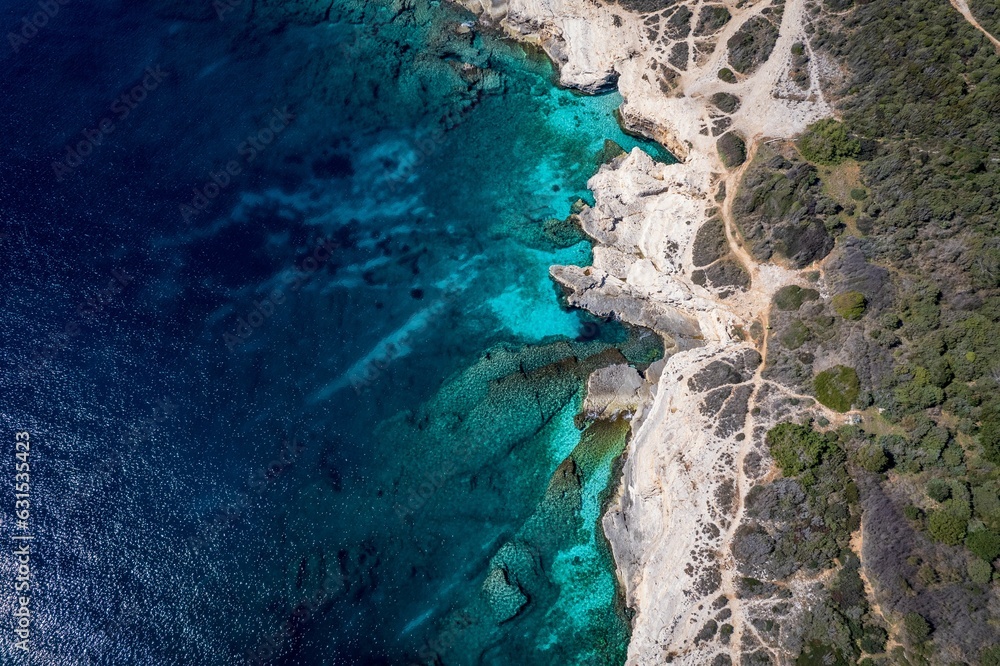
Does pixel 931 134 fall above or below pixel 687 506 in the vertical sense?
above

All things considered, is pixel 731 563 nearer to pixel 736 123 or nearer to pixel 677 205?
pixel 677 205

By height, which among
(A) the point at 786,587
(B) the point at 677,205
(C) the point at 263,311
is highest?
(C) the point at 263,311

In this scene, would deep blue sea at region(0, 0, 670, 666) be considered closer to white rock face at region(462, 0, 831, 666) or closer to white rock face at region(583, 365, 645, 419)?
white rock face at region(583, 365, 645, 419)

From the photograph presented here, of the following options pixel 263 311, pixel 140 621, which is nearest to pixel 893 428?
pixel 263 311

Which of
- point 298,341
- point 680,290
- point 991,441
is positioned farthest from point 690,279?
point 298,341

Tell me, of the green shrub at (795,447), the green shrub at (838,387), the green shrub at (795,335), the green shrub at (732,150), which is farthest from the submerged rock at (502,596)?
the green shrub at (732,150)

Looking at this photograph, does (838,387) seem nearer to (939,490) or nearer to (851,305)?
(851,305)

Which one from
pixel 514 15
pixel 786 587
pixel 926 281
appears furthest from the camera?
pixel 514 15
